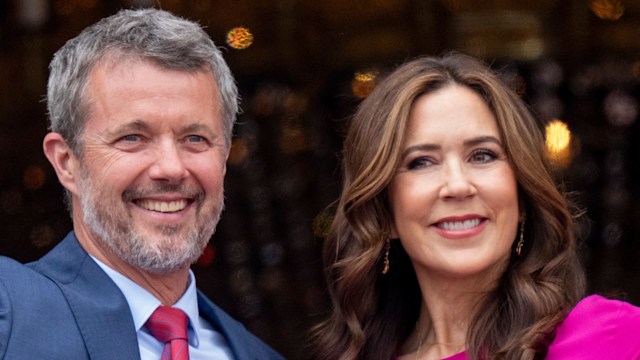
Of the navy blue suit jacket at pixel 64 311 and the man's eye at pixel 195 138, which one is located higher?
the man's eye at pixel 195 138

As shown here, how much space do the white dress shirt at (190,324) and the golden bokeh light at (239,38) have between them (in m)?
2.04

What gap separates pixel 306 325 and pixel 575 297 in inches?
110

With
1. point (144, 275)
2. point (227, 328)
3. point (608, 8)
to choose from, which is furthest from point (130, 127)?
point (608, 8)

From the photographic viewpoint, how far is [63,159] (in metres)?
2.75

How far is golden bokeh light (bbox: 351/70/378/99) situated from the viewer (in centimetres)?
491

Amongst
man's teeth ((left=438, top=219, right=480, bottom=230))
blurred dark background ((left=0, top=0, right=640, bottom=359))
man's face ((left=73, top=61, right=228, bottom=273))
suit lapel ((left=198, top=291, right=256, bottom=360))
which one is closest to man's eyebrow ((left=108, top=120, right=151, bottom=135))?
man's face ((left=73, top=61, right=228, bottom=273))

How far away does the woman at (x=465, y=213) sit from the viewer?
2.75 metres

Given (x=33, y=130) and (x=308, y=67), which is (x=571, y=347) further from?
(x=33, y=130)

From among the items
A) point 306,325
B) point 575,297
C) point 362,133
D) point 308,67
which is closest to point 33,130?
point 308,67

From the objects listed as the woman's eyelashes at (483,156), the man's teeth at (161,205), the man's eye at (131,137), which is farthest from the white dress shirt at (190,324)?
the woman's eyelashes at (483,156)

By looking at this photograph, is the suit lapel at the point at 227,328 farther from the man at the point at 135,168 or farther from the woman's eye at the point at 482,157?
the woman's eye at the point at 482,157

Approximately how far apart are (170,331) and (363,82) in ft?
8.08

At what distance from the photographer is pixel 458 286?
2889 millimetres

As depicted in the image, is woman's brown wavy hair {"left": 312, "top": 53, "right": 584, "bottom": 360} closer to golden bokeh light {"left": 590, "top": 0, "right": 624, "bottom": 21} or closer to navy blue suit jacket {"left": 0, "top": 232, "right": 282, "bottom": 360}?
navy blue suit jacket {"left": 0, "top": 232, "right": 282, "bottom": 360}
